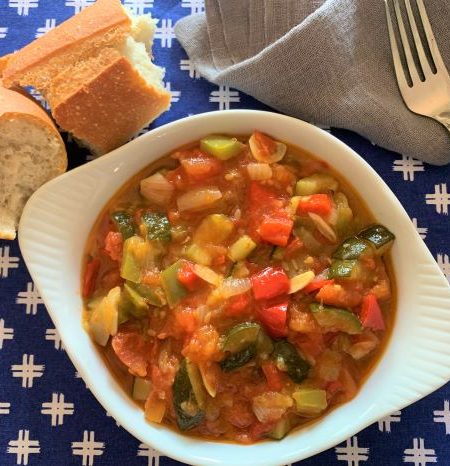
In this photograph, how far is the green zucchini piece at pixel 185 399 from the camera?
3.23 metres

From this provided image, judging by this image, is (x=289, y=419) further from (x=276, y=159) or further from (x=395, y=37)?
(x=395, y=37)

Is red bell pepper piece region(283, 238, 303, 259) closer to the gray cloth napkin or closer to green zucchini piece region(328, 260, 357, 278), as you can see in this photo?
green zucchini piece region(328, 260, 357, 278)

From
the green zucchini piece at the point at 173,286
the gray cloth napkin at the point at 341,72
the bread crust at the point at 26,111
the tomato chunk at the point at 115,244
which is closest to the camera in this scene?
the bread crust at the point at 26,111

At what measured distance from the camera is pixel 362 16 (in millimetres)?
3553

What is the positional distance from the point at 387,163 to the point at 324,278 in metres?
0.83

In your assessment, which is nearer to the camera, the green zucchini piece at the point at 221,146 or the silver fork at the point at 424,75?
the green zucchini piece at the point at 221,146

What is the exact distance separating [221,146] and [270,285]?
75 cm

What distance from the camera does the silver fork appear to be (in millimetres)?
3486

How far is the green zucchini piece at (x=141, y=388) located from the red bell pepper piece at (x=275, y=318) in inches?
27.1

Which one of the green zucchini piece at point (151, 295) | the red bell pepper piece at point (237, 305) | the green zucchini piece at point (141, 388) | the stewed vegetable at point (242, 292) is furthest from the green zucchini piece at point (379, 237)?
the green zucchini piece at point (141, 388)

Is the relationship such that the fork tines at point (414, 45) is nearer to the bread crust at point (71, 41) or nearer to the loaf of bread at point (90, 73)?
the loaf of bread at point (90, 73)

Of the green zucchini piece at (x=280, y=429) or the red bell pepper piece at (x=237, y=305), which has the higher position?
the red bell pepper piece at (x=237, y=305)

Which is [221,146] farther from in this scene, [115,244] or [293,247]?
[115,244]

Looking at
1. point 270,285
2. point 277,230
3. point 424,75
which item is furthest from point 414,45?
point 270,285
